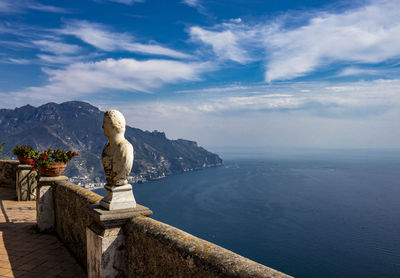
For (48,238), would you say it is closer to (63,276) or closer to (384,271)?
(63,276)

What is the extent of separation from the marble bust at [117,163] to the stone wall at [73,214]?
94 cm

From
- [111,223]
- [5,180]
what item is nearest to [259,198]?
[5,180]

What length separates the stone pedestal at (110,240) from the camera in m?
3.11

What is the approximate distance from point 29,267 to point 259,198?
8989cm

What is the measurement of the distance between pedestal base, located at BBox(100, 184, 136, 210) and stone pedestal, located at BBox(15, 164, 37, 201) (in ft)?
22.2

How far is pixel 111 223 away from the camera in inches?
123

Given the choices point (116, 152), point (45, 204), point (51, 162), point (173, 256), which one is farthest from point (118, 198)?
point (45, 204)

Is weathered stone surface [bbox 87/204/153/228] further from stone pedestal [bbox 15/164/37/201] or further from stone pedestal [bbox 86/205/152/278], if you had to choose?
stone pedestal [bbox 15/164/37/201]

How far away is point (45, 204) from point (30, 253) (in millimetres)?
1205

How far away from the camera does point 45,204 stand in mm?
5867

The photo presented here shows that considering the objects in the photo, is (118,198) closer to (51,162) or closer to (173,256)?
(173,256)

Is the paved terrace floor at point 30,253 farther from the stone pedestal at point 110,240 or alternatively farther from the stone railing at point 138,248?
the stone pedestal at point 110,240

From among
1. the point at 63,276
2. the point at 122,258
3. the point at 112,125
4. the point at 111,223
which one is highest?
the point at 112,125

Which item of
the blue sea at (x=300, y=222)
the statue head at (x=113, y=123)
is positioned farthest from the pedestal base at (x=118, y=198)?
the blue sea at (x=300, y=222)
